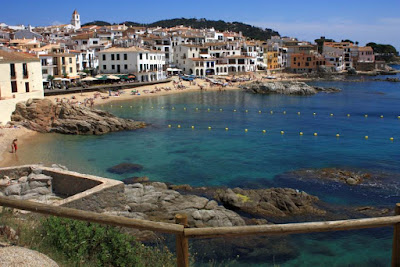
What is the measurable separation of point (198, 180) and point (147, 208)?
6396 millimetres

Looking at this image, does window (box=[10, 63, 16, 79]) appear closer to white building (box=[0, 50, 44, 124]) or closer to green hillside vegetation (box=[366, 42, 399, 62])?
white building (box=[0, 50, 44, 124])

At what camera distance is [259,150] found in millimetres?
31922

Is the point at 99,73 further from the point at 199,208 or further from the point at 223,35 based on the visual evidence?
the point at 199,208

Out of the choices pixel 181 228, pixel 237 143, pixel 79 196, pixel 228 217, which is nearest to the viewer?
pixel 181 228

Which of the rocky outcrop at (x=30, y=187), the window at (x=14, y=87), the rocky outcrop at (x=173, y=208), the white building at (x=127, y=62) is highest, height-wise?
the white building at (x=127, y=62)

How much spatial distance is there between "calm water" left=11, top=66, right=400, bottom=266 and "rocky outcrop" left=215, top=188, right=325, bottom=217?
2.20 metres

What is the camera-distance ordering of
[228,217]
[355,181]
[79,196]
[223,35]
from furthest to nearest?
[223,35], [355,181], [228,217], [79,196]

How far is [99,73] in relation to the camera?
81562mm

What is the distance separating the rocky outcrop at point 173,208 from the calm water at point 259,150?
3.20 m

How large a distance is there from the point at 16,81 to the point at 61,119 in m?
6.01

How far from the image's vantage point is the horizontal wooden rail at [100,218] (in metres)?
5.45

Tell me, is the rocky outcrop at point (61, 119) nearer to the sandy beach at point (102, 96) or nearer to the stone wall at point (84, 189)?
the sandy beach at point (102, 96)

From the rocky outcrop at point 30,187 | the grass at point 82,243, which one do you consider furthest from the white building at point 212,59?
the grass at point 82,243

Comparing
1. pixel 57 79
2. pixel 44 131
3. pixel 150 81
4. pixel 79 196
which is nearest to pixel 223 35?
pixel 150 81
